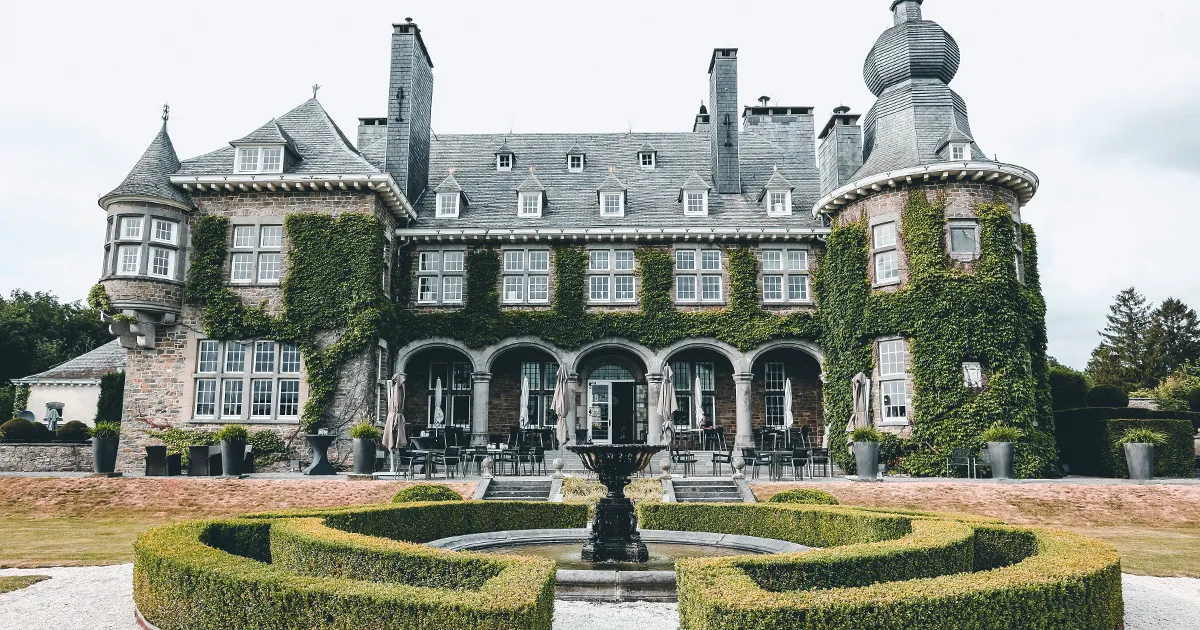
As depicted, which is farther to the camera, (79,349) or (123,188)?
(79,349)

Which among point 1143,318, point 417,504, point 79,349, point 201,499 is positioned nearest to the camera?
point 417,504

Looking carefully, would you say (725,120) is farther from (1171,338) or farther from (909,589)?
(1171,338)

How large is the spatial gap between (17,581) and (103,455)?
11.7 metres

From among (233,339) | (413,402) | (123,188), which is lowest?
(413,402)

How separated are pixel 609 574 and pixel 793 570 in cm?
216

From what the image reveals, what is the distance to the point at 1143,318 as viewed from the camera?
60312 mm

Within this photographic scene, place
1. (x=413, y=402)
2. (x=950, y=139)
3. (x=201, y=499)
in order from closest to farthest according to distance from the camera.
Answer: (x=201, y=499) < (x=950, y=139) < (x=413, y=402)

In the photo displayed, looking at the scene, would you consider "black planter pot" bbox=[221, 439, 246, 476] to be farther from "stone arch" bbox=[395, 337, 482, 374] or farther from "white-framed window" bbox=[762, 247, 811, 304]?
"white-framed window" bbox=[762, 247, 811, 304]

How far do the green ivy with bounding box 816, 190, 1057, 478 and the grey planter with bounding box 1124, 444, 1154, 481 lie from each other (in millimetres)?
1957

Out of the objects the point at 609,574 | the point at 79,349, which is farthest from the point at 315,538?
the point at 79,349

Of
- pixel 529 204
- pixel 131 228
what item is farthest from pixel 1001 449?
pixel 131 228

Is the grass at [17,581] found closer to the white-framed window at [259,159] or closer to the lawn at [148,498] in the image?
the lawn at [148,498]

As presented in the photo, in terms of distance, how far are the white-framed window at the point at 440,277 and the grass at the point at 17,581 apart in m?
15.9

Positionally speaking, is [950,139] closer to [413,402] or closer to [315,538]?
[413,402]
